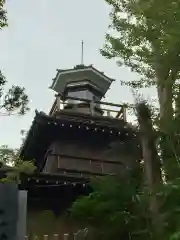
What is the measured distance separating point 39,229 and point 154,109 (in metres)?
2.86

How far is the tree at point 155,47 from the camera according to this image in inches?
256

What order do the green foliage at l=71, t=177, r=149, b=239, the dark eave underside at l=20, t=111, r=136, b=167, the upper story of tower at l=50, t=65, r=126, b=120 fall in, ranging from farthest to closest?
the upper story of tower at l=50, t=65, r=126, b=120
the dark eave underside at l=20, t=111, r=136, b=167
the green foliage at l=71, t=177, r=149, b=239

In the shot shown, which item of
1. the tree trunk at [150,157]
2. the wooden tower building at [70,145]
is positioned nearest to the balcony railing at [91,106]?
the wooden tower building at [70,145]

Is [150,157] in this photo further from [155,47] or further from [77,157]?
[77,157]

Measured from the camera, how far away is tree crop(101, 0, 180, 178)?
651cm

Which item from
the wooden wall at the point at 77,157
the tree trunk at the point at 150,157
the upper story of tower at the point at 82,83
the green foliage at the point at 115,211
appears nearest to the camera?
the tree trunk at the point at 150,157

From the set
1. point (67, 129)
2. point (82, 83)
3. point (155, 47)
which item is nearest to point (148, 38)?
point (155, 47)

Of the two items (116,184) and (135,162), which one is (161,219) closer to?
(116,184)

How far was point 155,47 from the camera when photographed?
764 cm

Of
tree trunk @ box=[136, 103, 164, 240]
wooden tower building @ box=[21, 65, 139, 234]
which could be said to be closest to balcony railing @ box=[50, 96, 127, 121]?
wooden tower building @ box=[21, 65, 139, 234]

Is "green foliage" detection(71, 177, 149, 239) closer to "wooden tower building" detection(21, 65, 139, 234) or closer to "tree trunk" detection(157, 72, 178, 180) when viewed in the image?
"tree trunk" detection(157, 72, 178, 180)

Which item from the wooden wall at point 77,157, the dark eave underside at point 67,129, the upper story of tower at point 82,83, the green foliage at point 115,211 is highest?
the upper story of tower at point 82,83

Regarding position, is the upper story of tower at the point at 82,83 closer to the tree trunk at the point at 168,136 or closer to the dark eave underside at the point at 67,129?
the dark eave underside at the point at 67,129

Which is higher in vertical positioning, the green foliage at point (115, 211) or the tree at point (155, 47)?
the tree at point (155, 47)
